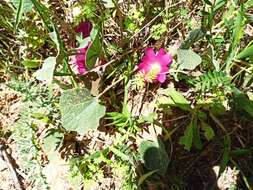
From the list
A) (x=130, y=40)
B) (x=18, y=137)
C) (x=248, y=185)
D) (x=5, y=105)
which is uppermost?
(x=130, y=40)

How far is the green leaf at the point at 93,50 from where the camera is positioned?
1.36 metres

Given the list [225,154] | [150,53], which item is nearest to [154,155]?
[225,154]

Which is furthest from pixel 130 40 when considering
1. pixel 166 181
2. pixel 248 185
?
pixel 248 185

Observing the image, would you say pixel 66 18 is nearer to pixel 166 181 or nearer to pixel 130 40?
pixel 130 40

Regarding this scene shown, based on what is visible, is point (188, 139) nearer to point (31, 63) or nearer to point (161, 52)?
point (161, 52)

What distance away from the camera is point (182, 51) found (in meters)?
1.49

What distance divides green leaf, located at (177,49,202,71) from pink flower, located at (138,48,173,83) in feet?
0.34

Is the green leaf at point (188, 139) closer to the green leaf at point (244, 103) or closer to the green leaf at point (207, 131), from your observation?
the green leaf at point (207, 131)

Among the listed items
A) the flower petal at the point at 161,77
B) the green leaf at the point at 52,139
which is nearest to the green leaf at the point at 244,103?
the flower petal at the point at 161,77

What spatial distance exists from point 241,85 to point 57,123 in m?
0.64

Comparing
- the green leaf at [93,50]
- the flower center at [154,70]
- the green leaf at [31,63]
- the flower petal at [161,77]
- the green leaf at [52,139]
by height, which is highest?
the green leaf at [31,63]

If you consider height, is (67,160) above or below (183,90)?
below

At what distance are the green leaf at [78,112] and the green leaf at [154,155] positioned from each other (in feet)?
0.61

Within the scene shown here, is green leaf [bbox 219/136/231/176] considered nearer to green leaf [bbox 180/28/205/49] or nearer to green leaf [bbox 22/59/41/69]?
green leaf [bbox 180/28/205/49]
